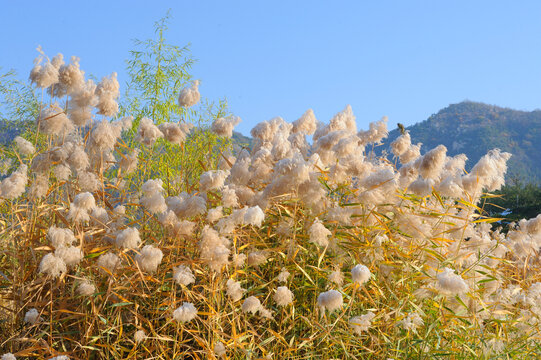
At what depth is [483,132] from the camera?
70000 millimetres

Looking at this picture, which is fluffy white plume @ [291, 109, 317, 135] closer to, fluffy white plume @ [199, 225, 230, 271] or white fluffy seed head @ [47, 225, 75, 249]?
fluffy white plume @ [199, 225, 230, 271]

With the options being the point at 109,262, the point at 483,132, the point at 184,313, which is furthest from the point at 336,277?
the point at 483,132

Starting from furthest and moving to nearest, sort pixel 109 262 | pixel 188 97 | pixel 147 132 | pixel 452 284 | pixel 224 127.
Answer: pixel 188 97
pixel 224 127
pixel 147 132
pixel 109 262
pixel 452 284

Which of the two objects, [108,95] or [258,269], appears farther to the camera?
[108,95]

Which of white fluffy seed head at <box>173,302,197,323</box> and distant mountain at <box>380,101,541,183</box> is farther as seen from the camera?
distant mountain at <box>380,101,541,183</box>

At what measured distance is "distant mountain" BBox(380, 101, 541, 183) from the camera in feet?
217

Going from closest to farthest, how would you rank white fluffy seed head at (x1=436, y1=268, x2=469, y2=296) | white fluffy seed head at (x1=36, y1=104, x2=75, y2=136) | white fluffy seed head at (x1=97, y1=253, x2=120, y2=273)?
white fluffy seed head at (x1=436, y1=268, x2=469, y2=296)
white fluffy seed head at (x1=97, y1=253, x2=120, y2=273)
white fluffy seed head at (x1=36, y1=104, x2=75, y2=136)

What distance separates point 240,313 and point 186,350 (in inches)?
12.8

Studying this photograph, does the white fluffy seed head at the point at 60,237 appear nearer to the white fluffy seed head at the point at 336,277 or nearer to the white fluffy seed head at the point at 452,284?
the white fluffy seed head at the point at 336,277

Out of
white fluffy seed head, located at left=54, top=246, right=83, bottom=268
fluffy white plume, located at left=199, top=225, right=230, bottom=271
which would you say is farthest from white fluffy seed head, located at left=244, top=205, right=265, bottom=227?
white fluffy seed head, located at left=54, top=246, right=83, bottom=268

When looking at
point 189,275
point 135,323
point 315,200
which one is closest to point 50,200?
point 135,323

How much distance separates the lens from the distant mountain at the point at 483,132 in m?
66.0

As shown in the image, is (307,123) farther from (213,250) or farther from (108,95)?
(213,250)

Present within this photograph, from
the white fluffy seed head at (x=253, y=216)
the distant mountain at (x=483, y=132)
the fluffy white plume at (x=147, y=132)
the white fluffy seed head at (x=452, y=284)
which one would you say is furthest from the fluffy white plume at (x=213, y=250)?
the distant mountain at (x=483, y=132)
